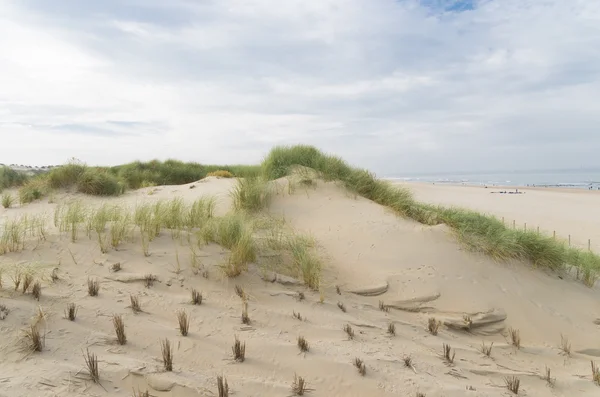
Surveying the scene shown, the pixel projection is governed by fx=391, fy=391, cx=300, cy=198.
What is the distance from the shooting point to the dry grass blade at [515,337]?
15.3ft

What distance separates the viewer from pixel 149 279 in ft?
13.9

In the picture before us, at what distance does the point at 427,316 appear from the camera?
5039 millimetres

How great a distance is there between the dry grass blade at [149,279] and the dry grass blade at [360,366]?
89.9 inches

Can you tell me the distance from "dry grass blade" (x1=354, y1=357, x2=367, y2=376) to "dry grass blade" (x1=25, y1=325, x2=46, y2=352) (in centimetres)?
242

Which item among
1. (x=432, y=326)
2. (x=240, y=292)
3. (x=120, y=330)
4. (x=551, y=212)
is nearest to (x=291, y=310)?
(x=240, y=292)

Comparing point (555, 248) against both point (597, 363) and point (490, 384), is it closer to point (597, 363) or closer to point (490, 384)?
point (597, 363)

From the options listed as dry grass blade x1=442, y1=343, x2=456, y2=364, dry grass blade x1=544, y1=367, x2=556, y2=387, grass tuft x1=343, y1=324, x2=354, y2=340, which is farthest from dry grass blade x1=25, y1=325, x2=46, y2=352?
dry grass blade x1=544, y1=367, x2=556, y2=387

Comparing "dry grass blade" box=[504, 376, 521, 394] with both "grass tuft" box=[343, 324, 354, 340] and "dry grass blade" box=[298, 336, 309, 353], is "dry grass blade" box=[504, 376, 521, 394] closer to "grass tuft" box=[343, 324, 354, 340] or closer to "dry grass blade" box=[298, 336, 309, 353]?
"grass tuft" box=[343, 324, 354, 340]

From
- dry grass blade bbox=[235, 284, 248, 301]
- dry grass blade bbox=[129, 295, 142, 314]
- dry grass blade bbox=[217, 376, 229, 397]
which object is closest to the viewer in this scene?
dry grass blade bbox=[217, 376, 229, 397]

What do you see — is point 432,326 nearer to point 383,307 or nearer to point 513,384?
point 383,307

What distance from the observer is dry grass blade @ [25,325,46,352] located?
2.76 meters

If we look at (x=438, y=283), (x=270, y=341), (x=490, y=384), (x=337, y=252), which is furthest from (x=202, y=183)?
(x=490, y=384)

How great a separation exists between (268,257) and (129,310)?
6.93ft

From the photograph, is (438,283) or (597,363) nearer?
(597,363)
